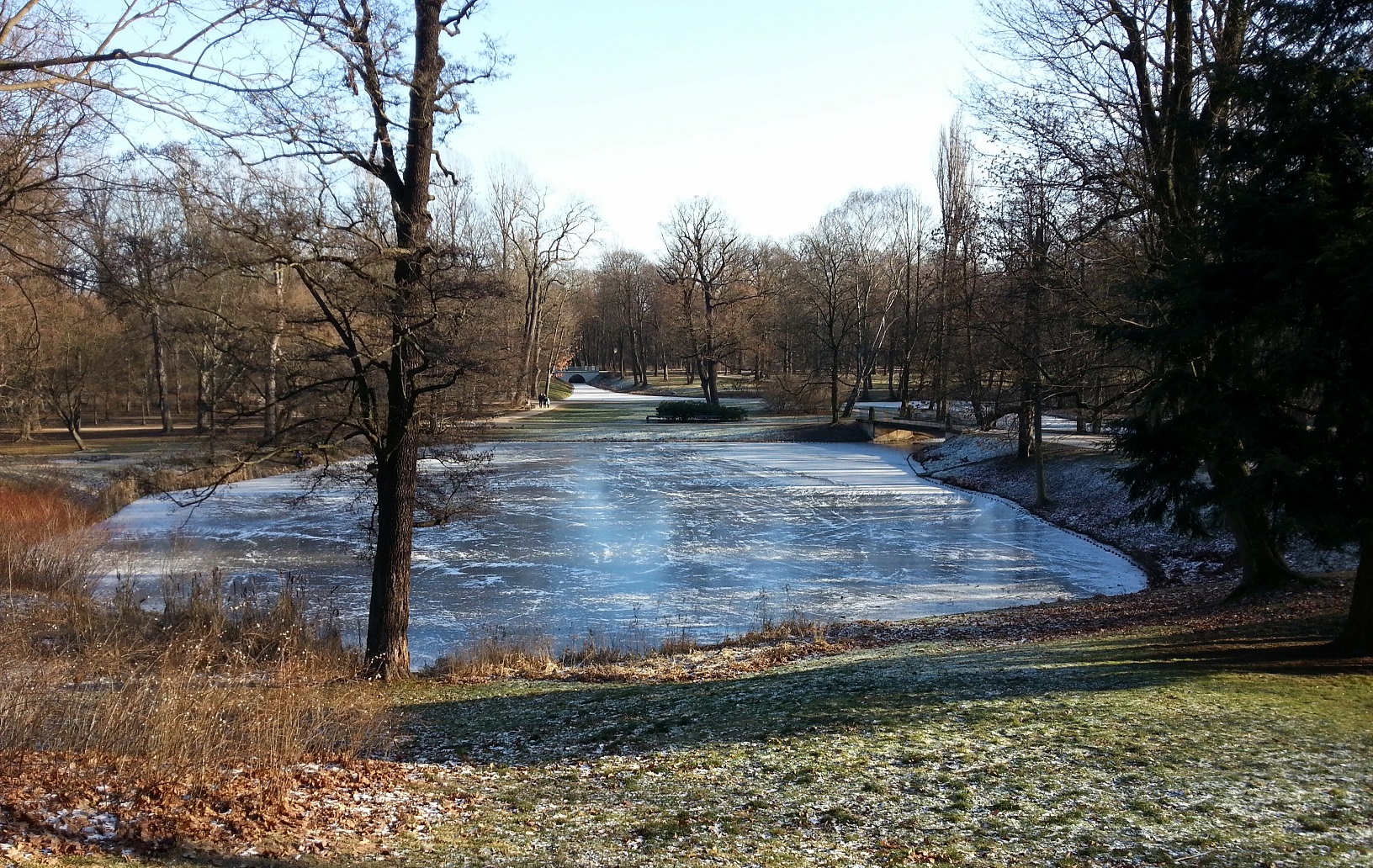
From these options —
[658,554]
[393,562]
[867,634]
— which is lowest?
[658,554]

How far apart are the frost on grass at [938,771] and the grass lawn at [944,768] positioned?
2 cm

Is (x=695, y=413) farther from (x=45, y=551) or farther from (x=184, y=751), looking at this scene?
(x=184, y=751)

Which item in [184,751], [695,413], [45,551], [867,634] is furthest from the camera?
[695,413]

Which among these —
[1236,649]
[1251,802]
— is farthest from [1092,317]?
[1251,802]

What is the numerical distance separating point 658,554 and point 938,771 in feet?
45.3

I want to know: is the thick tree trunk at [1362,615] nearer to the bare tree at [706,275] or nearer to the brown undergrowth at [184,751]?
the brown undergrowth at [184,751]

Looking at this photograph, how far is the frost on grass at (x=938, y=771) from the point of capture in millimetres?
4344

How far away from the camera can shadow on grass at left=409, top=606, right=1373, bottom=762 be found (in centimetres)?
658

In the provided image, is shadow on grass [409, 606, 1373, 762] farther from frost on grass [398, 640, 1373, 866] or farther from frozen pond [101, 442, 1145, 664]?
frozen pond [101, 442, 1145, 664]

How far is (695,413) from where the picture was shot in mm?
52156

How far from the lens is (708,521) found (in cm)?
2309

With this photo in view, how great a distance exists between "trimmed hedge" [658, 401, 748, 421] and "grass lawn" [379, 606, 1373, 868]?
144 feet

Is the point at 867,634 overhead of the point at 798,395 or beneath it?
beneath

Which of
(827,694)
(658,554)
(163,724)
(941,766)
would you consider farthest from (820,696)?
(658,554)
